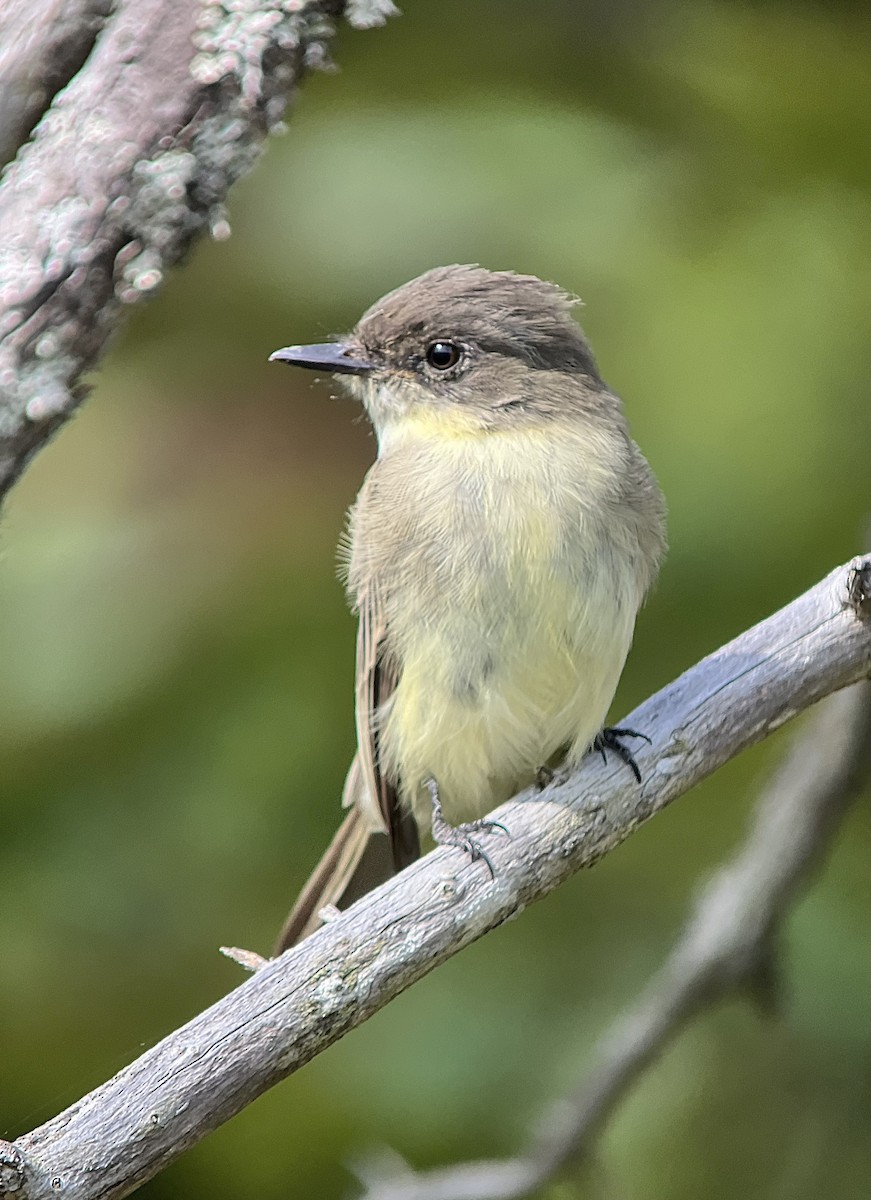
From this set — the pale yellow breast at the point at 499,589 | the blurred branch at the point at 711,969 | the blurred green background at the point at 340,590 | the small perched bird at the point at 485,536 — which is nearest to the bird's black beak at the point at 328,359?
the small perched bird at the point at 485,536

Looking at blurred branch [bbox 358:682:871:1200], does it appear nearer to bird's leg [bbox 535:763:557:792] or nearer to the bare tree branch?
bird's leg [bbox 535:763:557:792]

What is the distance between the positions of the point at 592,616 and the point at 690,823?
3.35 ft

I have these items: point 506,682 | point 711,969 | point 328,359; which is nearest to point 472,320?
point 328,359

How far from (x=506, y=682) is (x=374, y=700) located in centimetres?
33

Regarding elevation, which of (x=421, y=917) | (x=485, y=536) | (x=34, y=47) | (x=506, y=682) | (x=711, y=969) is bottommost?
(x=711, y=969)

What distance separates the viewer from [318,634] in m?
2.96

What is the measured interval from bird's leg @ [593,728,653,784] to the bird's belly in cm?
2

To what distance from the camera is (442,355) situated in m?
2.46

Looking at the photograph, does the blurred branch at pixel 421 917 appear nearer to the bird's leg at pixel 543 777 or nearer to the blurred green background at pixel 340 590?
the bird's leg at pixel 543 777

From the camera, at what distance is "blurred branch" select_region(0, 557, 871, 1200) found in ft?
5.58

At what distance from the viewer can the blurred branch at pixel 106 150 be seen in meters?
1.90

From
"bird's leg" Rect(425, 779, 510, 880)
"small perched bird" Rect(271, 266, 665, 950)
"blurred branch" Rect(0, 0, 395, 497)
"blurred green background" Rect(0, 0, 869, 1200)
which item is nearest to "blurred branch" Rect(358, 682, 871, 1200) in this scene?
"blurred green background" Rect(0, 0, 869, 1200)

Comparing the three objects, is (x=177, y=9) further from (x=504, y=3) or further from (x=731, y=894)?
(x=731, y=894)

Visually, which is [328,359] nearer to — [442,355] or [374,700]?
[442,355]
